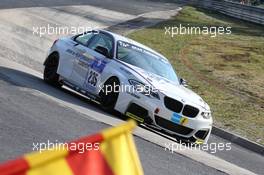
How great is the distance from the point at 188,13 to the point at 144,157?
2923cm

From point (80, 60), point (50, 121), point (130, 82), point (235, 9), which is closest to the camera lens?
point (50, 121)

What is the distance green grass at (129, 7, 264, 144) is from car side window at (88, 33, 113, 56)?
3.22m

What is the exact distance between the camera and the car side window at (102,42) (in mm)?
12219

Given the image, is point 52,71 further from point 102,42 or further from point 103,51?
point 103,51

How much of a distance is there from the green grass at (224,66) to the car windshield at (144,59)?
2.34 meters

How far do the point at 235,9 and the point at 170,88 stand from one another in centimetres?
2933

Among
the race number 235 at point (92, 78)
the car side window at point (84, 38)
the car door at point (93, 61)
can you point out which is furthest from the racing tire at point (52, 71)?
the race number 235 at point (92, 78)

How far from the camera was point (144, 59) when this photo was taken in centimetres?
1208

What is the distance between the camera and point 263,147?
12.9m

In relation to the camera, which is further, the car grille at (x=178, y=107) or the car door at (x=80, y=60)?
the car door at (x=80, y=60)

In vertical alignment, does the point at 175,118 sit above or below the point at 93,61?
below

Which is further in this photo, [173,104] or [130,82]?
[130,82]

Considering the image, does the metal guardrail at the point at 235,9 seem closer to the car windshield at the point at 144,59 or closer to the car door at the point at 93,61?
the car windshield at the point at 144,59

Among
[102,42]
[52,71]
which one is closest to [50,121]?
[102,42]
